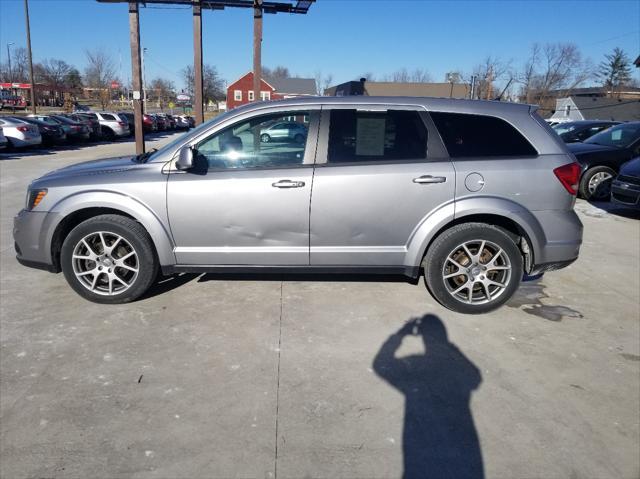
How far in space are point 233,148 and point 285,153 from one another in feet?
1.53

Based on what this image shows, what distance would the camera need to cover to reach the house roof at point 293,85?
3344 inches

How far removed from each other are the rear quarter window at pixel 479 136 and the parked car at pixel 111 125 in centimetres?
2827

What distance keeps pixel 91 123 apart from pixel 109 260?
83.0 feet

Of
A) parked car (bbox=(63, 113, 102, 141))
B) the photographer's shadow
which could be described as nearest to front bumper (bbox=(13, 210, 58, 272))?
the photographer's shadow

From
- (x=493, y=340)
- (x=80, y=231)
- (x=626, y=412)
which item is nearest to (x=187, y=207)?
(x=80, y=231)

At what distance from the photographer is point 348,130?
420cm

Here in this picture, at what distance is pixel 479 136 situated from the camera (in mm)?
4203

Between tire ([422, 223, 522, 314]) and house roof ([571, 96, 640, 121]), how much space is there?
177ft

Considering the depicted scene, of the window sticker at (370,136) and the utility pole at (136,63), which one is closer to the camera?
the window sticker at (370,136)

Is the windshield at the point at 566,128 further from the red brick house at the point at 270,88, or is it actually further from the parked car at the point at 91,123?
the red brick house at the point at 270,88

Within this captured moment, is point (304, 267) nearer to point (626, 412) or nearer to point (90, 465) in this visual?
point (90, 465)

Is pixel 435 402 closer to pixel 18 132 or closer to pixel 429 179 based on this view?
pixel 429 179

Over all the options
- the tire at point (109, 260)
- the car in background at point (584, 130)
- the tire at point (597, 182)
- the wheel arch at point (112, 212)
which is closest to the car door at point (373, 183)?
the wheel arch at point (112, 212)

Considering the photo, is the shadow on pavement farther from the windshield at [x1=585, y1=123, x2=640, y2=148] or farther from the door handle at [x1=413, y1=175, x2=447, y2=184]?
the door handle at [x1=413, y1=175, x2=447, y2=184]
